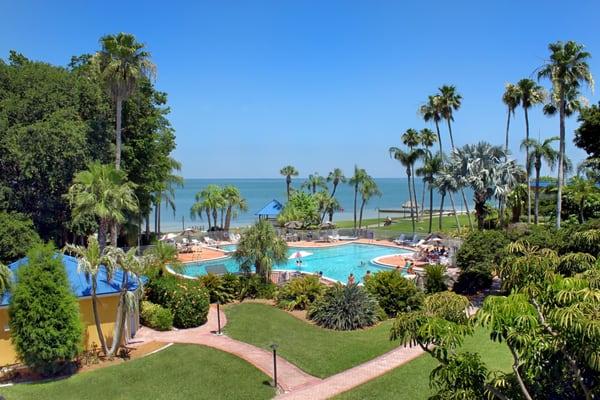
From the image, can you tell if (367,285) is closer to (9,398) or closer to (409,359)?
(409,359)

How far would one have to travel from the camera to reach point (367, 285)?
2311 centimetres

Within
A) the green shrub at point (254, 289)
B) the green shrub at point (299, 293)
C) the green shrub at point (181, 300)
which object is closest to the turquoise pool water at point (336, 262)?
the green shrub at point (254, 289)

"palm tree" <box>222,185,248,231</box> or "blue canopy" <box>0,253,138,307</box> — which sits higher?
"palm tree" <box>222,185,248,231</box>

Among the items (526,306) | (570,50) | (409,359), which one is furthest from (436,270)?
(526,306)

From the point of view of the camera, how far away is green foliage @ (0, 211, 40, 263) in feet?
77.8

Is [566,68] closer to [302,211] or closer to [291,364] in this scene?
[291,364]

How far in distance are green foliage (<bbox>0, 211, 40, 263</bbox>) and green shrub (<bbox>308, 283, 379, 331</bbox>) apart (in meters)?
14.6

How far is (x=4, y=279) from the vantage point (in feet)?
47.7

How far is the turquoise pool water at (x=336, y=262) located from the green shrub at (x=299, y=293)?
22.0ft

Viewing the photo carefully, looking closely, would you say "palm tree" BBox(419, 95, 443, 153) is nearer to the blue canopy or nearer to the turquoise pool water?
the turquoise pool water

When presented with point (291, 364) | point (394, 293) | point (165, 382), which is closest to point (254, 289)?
point (394, 293)

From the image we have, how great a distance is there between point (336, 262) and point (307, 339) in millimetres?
19484

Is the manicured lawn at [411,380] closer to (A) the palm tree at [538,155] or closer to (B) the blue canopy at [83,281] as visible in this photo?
(B) the blue canopy at [83,281]

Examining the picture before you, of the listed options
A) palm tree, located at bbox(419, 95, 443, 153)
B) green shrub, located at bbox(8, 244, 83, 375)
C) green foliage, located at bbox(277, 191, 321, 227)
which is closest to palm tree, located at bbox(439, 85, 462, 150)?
palm tree, located at bbox(419, 95, 443, 153)
